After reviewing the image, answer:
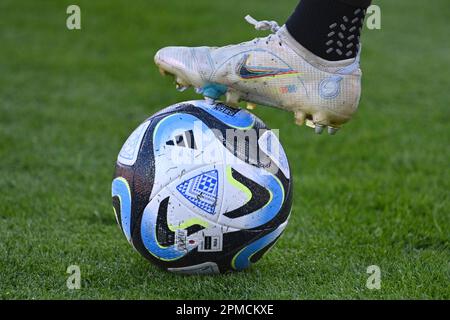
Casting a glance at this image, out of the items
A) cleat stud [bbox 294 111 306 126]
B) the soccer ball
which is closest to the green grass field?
the soccer ball

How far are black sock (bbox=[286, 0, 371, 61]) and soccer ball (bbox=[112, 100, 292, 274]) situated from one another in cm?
47

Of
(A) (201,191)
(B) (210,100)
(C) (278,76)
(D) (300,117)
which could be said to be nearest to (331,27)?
(C) (278,76)

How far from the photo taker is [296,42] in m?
3.69

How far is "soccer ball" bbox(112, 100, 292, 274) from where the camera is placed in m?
3.57

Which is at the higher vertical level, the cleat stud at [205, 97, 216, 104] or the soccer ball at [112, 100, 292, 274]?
the cleat stud at [205, 97, 216, 104]

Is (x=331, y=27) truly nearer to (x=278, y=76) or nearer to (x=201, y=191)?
(x=278, y=76)

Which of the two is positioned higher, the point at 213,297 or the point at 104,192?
the point at 213,297

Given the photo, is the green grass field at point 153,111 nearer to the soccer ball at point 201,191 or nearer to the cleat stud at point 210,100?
the soccer ball at point 201,191

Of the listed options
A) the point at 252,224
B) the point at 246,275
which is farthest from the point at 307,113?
the point at 246,275

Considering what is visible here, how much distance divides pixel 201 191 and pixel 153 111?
14.0 feet

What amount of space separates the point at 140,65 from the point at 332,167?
3.91 metres

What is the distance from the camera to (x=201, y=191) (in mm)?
3557

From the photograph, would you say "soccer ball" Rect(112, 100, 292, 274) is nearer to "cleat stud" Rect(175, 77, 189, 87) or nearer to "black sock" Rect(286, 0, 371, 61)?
"cleat stud" Rect(175, 77, 189, 87)
